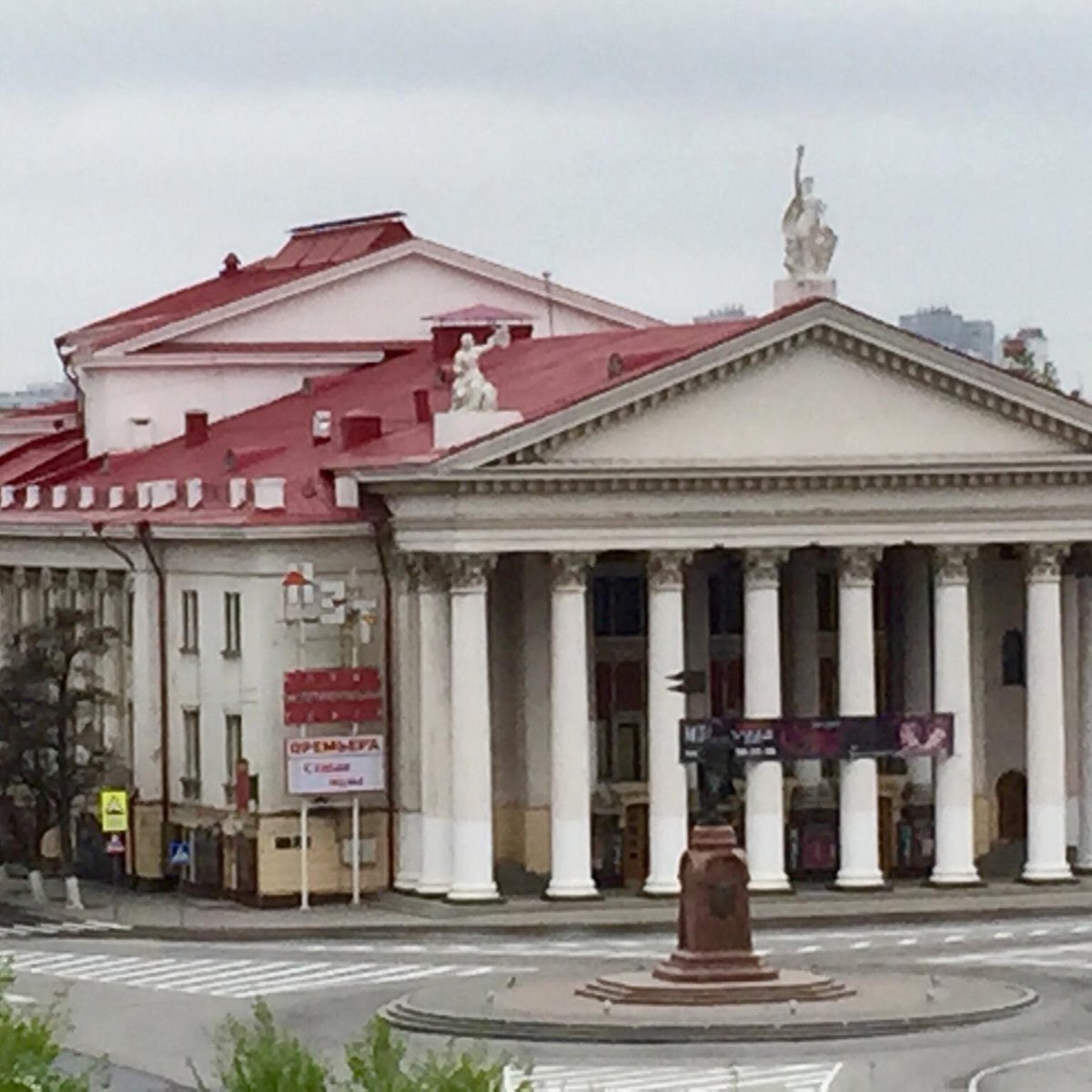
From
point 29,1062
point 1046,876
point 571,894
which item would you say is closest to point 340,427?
point 571,894

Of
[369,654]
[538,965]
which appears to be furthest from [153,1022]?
[369,654]

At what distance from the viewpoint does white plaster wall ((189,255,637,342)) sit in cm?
12369

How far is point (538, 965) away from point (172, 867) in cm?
1818

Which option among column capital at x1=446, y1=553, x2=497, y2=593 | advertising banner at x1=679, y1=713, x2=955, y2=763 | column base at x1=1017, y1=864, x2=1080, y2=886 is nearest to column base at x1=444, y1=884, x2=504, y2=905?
advertising banner at x1=679, y1=713, x2=955, y2=763

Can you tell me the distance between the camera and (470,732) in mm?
101000

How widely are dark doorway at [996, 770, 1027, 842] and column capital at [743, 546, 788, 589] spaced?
7255mm

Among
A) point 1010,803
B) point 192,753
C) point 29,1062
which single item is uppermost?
point 192,753

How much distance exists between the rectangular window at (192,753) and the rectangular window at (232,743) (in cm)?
155

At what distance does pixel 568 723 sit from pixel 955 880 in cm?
777

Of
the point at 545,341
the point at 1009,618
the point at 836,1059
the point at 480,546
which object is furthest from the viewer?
the point at 545,341

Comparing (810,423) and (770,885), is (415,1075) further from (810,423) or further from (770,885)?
(810,423)

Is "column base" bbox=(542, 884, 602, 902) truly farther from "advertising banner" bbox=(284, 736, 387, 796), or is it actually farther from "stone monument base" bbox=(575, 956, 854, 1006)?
"stone monument base" bbox=(575, 956, 854, 1006)

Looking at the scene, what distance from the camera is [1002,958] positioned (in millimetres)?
91188

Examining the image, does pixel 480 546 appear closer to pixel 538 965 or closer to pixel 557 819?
pixel 557 819
